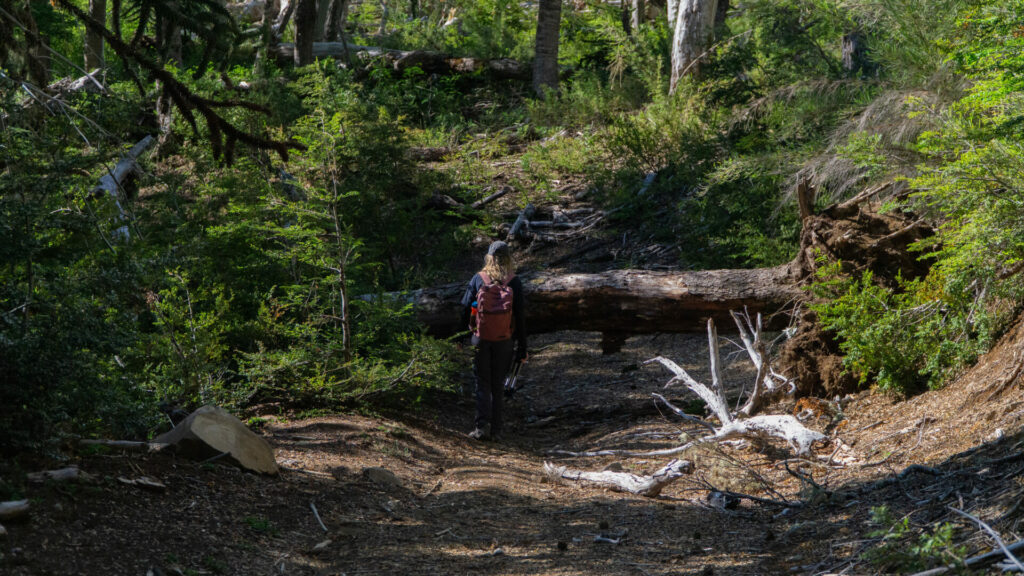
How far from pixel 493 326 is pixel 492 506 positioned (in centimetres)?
234

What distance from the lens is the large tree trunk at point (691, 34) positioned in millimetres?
15031

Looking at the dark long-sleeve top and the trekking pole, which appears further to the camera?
the trekking pole

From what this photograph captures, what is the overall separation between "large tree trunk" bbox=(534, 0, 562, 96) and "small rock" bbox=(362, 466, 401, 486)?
43.2 feet

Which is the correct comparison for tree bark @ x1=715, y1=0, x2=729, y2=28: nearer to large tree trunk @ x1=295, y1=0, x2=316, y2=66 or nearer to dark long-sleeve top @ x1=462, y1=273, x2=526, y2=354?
large tree trunk @ x1=295, y1=0, x2=316, y2=66

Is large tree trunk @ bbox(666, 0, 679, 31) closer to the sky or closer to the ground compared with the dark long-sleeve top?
closer to the sky

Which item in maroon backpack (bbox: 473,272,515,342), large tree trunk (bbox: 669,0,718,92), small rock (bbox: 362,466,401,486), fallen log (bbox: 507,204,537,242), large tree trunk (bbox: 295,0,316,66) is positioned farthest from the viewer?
large tree trunk (bbox: 295,0,316,66)

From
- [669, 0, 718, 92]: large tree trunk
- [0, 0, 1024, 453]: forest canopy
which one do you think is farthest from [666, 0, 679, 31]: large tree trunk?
[0, 0, 1024, 453]: forest canopy

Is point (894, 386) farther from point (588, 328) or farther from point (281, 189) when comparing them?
point (281, 189)

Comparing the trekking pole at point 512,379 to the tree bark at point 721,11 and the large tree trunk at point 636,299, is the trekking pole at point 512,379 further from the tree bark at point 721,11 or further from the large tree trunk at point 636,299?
the tree bark at point 721,11

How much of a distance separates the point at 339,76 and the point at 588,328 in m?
7.01

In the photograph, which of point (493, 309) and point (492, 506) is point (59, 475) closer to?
point (492, 506)

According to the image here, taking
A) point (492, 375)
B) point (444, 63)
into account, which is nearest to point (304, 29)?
point (444, 63)

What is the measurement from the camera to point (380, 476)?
5.74 meters

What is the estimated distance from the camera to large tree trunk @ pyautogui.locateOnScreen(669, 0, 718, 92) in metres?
15.0
